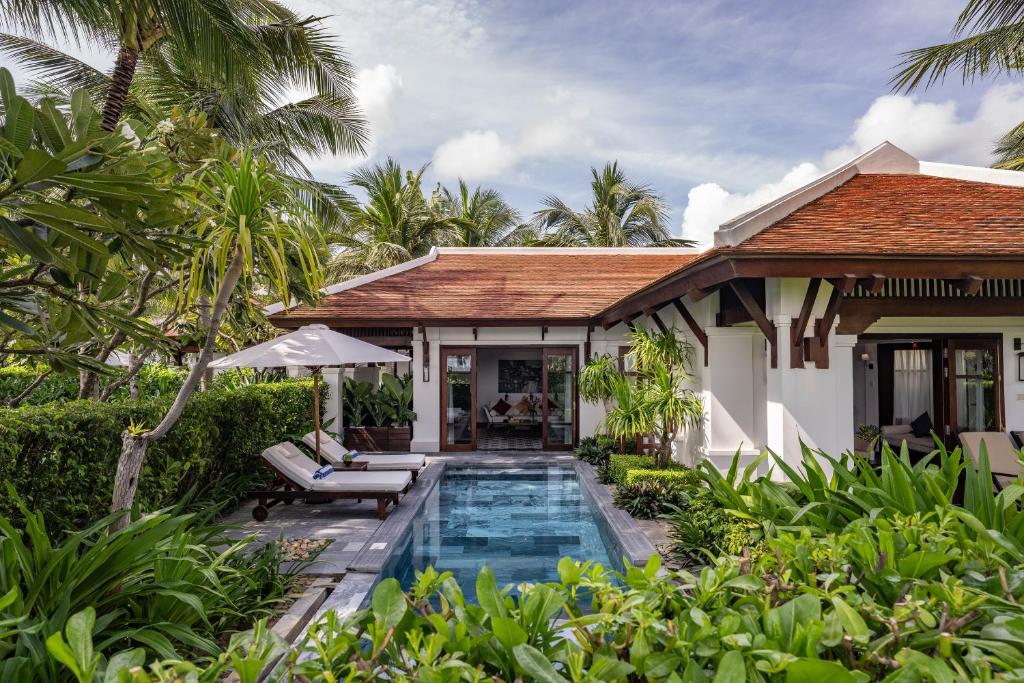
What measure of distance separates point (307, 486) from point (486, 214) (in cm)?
2448

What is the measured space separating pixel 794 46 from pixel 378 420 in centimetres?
1217

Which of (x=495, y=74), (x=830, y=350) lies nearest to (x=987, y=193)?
(x=830, y=350)

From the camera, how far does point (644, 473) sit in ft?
30.1

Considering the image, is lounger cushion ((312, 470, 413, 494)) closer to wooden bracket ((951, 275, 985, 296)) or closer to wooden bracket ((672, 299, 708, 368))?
wooden bracket ((672, 299, 708, 368))

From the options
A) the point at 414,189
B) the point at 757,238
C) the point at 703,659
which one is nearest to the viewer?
the point at 703,659

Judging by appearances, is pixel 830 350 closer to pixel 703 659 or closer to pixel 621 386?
pixel 621 386

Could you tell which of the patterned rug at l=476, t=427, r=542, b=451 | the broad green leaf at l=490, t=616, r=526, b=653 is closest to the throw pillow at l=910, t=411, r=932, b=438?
the patterned rug at l=476, t=427, r=542, b=451

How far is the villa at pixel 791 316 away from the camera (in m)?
6.80

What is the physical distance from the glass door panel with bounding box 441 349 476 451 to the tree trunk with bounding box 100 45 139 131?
28.6 ft

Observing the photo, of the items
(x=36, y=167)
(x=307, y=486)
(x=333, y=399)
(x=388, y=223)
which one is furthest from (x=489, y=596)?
(x=388, y=223)

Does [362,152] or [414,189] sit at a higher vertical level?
[414,189]

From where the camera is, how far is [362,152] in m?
17.5

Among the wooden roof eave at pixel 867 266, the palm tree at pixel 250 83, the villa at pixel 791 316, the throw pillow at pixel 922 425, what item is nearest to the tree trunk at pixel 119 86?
the palm tree at pixel 250 83

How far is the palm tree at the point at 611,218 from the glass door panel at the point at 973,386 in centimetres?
2088
